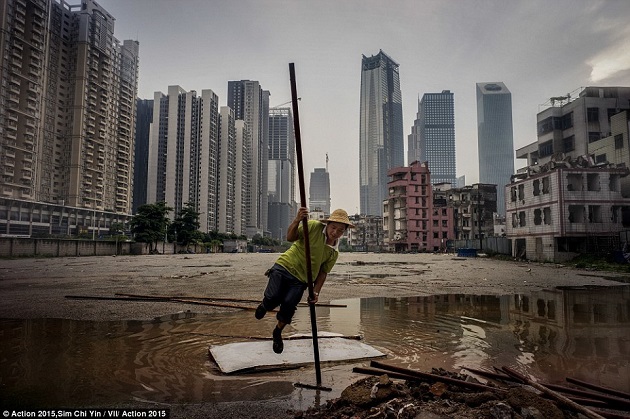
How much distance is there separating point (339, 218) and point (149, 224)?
52117 millimetres

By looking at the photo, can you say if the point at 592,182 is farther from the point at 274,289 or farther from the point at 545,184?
the point at 274,289

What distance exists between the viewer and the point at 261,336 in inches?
204

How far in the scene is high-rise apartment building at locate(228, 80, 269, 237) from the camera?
134 meters

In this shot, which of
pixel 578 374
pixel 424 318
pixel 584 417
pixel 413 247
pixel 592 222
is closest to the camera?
pixel 584 417

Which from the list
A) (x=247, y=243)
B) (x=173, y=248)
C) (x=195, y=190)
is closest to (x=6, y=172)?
(x=173, y=248)

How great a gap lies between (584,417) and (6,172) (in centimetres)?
7351

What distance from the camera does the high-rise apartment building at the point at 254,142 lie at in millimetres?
134200

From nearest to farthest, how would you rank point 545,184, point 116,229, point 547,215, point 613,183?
point 613,183 → point 547,215 → point 545,184 → point 116,229

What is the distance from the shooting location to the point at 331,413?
104 inches

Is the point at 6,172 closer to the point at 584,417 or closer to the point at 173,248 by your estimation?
the point at 173,248

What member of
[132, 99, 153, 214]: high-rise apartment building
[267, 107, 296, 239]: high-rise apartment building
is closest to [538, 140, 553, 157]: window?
[132, 99, 153, 214]: high-rise apartment building

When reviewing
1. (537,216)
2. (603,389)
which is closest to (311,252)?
(603,389)

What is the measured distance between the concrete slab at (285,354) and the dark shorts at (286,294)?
425 mm

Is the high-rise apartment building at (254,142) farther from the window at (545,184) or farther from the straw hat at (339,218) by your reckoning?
the straw hat at (339,218)
